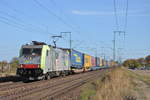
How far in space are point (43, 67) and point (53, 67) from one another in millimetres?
3778

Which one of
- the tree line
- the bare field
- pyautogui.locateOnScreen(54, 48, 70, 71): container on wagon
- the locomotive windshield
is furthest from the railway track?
the tree line

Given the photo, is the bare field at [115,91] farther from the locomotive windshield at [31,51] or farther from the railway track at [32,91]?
the locomotive windshield at [31,51]

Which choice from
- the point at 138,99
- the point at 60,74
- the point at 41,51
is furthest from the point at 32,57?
the point at 138,99

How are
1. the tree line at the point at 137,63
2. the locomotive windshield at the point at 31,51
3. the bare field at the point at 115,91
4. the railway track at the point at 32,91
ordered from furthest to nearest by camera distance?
the tree line at the point at 137,63
the locomotive windshield at the point at 31,51
the railway track at the point at 32,91
the bare field at the point at 115,91

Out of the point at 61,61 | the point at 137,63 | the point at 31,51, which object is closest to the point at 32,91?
the point at 31,51

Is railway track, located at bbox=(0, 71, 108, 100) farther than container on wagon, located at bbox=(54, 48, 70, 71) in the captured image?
No

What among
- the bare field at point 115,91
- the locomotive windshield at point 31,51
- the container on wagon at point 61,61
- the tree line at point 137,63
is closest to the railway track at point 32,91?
the bare field at point 115,91

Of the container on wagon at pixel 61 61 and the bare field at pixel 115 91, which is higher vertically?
the container on wagon at pixel 61 61

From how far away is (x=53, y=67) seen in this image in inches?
1122

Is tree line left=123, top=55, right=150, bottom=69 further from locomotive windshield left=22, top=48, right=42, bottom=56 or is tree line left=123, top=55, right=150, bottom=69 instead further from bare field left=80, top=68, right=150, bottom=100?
bare field left=80, top=68, right=150, bottom=100

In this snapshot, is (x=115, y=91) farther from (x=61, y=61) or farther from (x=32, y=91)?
(x=61, y=61)

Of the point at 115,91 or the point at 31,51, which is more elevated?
the point at 31,51

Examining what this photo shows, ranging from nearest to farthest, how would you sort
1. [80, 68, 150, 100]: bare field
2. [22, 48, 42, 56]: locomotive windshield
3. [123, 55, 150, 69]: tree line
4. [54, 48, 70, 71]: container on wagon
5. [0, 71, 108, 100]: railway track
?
[80, 68, 150, 100]: bare field → [0, 71, 108, 100]: railway track → [22, 48, 42, 56]: locomotive windshield → [54, 48, 70, 71]: container on wagon → [123, 55, 150, 69]: tree line

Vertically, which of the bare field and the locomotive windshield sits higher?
the locomotive windshield
